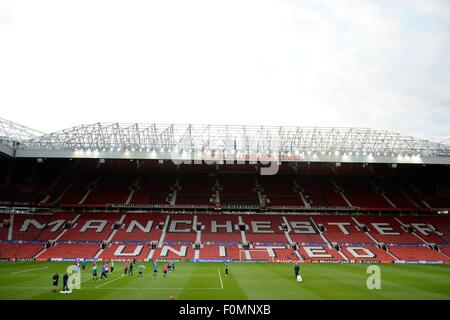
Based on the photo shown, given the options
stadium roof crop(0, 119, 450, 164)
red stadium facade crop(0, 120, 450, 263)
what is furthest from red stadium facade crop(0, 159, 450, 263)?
stadium roof crop(0, 119, 450, 164)

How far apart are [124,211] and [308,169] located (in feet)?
116

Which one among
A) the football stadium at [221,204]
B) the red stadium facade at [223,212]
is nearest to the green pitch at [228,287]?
the football stadium at [221,204]

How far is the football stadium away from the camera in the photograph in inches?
1614

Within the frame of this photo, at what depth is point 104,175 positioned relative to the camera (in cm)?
6200

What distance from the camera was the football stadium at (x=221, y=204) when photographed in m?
41.0

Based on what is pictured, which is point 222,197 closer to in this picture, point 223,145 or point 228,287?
point 223,145

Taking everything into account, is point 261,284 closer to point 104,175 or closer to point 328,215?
point 328,215

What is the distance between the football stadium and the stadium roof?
0.56 ft

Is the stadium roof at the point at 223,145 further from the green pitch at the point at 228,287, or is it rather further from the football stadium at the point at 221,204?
the green pitch at the point at 228,287

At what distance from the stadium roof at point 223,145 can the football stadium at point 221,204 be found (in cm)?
17

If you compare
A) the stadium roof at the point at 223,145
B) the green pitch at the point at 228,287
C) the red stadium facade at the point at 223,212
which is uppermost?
the stadium roof at the point at 223,145

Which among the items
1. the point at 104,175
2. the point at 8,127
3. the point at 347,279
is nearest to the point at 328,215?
the point at 347,279

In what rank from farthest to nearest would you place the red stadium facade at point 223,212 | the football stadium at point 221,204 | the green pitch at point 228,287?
1. the red stadium facade at point 223,212
2. the football stadium at point 221,204
3. the green pitch at point 228,287

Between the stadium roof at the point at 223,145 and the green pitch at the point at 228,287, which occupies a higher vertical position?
the stadium roof at the point at 223,145
